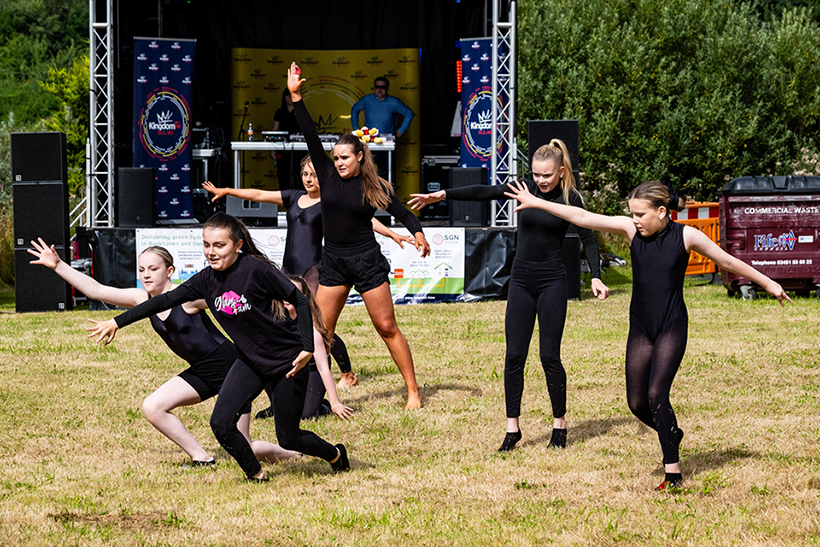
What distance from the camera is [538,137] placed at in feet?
48.8

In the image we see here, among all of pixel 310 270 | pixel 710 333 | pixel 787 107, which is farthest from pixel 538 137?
pixel 787 107

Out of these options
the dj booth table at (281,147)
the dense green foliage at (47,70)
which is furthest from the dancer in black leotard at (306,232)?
the dense green foliage at (47,70)

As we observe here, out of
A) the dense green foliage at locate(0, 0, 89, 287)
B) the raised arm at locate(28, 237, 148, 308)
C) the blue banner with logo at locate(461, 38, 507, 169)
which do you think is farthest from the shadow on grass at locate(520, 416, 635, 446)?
the dense green foliage at locate(0, 0, 89, 287)

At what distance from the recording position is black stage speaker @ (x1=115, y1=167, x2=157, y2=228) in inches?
561

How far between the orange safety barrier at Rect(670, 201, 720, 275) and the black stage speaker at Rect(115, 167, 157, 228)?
404 inches

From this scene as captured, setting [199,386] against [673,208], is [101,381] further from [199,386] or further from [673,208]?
[673,208]

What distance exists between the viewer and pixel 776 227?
14.6 meters

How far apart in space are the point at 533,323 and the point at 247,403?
6.30ft

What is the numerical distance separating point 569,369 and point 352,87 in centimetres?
1166

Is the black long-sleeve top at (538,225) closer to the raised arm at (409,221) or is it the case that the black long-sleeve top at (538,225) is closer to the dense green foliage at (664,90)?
the raised arm at (409,221)

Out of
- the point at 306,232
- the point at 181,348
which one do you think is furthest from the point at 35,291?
the point at 181,348

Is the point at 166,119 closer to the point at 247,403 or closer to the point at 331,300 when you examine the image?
the point at 331,300

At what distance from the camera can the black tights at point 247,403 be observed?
491 cm

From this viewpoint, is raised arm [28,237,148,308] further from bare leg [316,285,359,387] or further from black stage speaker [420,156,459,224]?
black stage speaker [420,156,459,224]
